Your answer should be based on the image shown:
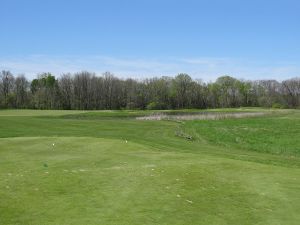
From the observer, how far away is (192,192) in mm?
9766

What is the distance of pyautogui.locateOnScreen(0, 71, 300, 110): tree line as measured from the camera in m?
132

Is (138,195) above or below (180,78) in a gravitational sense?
below

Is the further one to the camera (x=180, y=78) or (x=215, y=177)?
(x=180, y=78)

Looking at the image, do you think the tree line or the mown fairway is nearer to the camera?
the mown fairway

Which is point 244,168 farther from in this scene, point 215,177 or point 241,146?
point 241,146

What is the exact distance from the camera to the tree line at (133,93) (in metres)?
132

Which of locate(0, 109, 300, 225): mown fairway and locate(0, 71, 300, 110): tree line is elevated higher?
locate(0, 71, 300, 110): tree line

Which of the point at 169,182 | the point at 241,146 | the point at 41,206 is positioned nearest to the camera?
the point at 41,206

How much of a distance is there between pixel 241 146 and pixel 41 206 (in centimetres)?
2195

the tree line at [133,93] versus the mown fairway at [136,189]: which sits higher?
the tree line at [133,93]

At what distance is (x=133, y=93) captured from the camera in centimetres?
13938

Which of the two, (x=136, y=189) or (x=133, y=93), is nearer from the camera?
(x=136, y=189)

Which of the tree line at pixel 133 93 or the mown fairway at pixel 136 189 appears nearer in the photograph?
the mown fairway at pixel 136 189

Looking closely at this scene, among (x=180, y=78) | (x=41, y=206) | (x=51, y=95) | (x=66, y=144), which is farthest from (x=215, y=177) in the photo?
(x=180, y=78)
